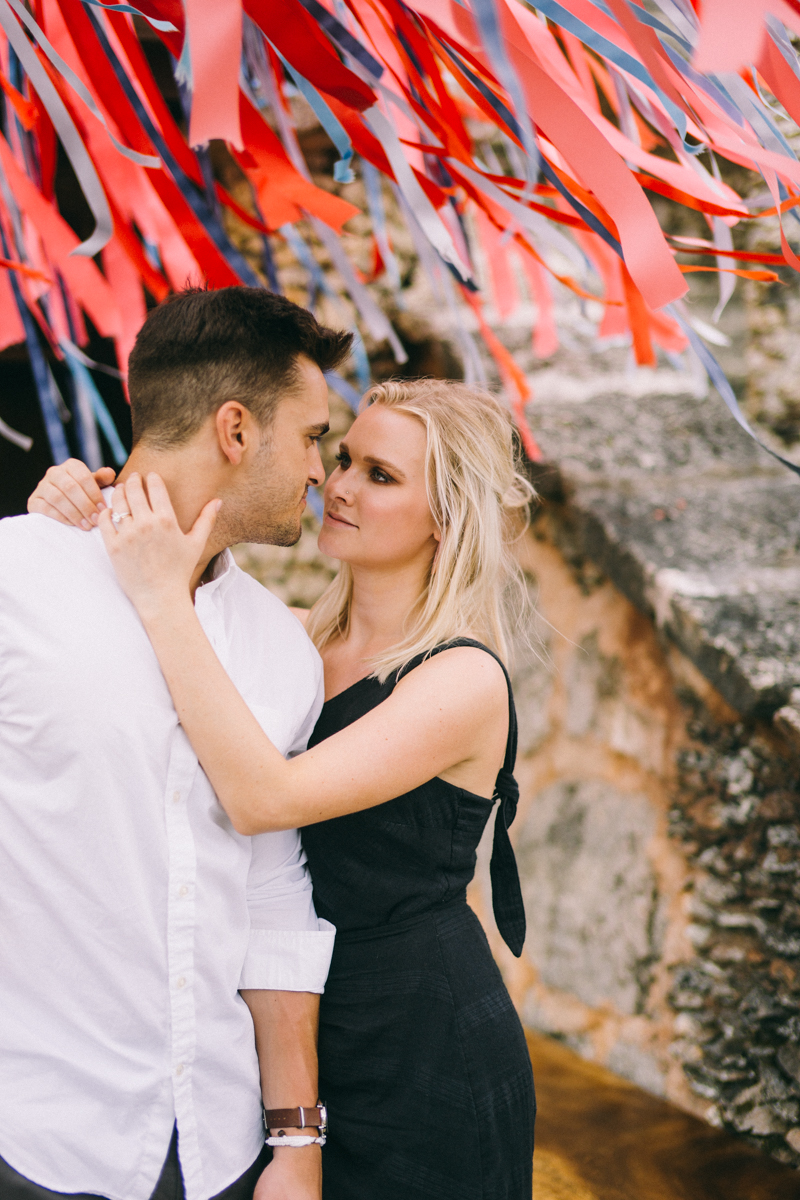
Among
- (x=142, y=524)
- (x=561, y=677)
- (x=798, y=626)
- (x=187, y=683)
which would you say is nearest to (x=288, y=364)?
(x=142, y=524)

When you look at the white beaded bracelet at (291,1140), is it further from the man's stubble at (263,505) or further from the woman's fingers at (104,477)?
the woman's fingers at (104,477)

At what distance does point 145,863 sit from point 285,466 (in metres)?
0.58

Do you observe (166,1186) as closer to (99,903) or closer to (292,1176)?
(292,1176)

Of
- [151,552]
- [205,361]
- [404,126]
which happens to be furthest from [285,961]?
[404,126]

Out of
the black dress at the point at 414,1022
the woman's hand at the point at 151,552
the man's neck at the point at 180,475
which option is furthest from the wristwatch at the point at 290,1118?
the man's neck at the point at 180,475

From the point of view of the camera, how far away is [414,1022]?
1.33 m

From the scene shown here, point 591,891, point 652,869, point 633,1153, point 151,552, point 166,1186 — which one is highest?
point 151,552

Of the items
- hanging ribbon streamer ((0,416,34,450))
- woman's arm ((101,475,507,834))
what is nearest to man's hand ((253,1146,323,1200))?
woman's arm ((101,475,507,834))

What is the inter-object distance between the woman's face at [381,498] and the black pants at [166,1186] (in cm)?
95

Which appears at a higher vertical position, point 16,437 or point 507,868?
point 16,437

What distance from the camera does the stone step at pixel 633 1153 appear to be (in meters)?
2.08

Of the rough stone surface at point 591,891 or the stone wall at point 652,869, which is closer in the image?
the stone wall at point 652,869

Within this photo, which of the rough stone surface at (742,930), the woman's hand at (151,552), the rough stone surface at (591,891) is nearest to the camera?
the woman's hand at (151,552)

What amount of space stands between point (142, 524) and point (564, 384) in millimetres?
2362
